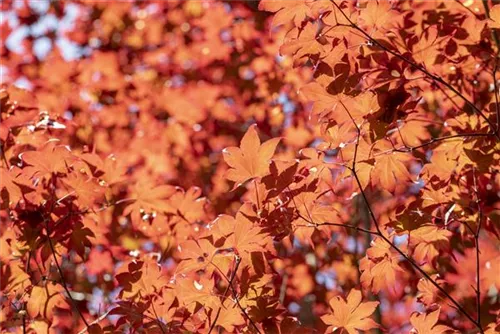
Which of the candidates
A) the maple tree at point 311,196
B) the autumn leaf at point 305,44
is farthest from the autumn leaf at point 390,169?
the autumn leaf at point 305,44

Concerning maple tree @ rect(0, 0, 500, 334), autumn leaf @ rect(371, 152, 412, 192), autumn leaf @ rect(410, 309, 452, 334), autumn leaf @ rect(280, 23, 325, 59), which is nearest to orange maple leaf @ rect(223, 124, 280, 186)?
maple tree @ rect(0, 0, 500, 334)

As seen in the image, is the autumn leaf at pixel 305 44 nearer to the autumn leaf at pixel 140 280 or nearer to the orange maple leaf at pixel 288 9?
the orange maple leaf at pixel 288 9

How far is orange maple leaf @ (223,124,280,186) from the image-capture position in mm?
1834

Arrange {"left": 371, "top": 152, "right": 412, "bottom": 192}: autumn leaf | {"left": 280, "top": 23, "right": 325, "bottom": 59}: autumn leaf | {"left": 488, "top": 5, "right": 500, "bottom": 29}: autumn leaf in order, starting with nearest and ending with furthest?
{"left": 488, "top": 5, "right": 500, "bottom": 29}: autumn leaf, {"left": 280, "top": 23, "right": 325, "bottom": 59}: autumn leaf, {"left": 371, "top": 152, "right": 412, "bottom": 192}: autumn leaf

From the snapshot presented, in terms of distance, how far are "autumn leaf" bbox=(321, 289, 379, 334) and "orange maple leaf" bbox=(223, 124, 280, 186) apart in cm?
41

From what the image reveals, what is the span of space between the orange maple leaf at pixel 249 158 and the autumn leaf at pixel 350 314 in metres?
0.41

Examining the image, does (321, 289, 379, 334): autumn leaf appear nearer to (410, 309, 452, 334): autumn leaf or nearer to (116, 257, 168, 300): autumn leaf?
(410, 309, 452, 334): autumn leaf

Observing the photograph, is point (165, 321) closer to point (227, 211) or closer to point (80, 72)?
point (227, 211)

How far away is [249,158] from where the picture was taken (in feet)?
6.08

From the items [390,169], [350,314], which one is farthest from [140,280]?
[390,169]

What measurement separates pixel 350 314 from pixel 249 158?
A: 514 millimetres

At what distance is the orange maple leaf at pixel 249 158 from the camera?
183 centimetres

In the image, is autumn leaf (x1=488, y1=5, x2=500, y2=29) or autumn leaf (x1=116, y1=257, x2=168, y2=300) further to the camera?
autumn leaf (x1=116, y1=257, x2=168, y2=300)

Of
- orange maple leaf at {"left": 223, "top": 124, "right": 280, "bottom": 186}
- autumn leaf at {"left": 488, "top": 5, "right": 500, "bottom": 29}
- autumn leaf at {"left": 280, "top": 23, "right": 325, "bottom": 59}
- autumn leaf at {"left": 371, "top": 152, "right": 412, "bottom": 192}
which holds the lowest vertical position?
autumn leaf at {"left": 371, "top": 152, "right": 412, "bottom": 192}
